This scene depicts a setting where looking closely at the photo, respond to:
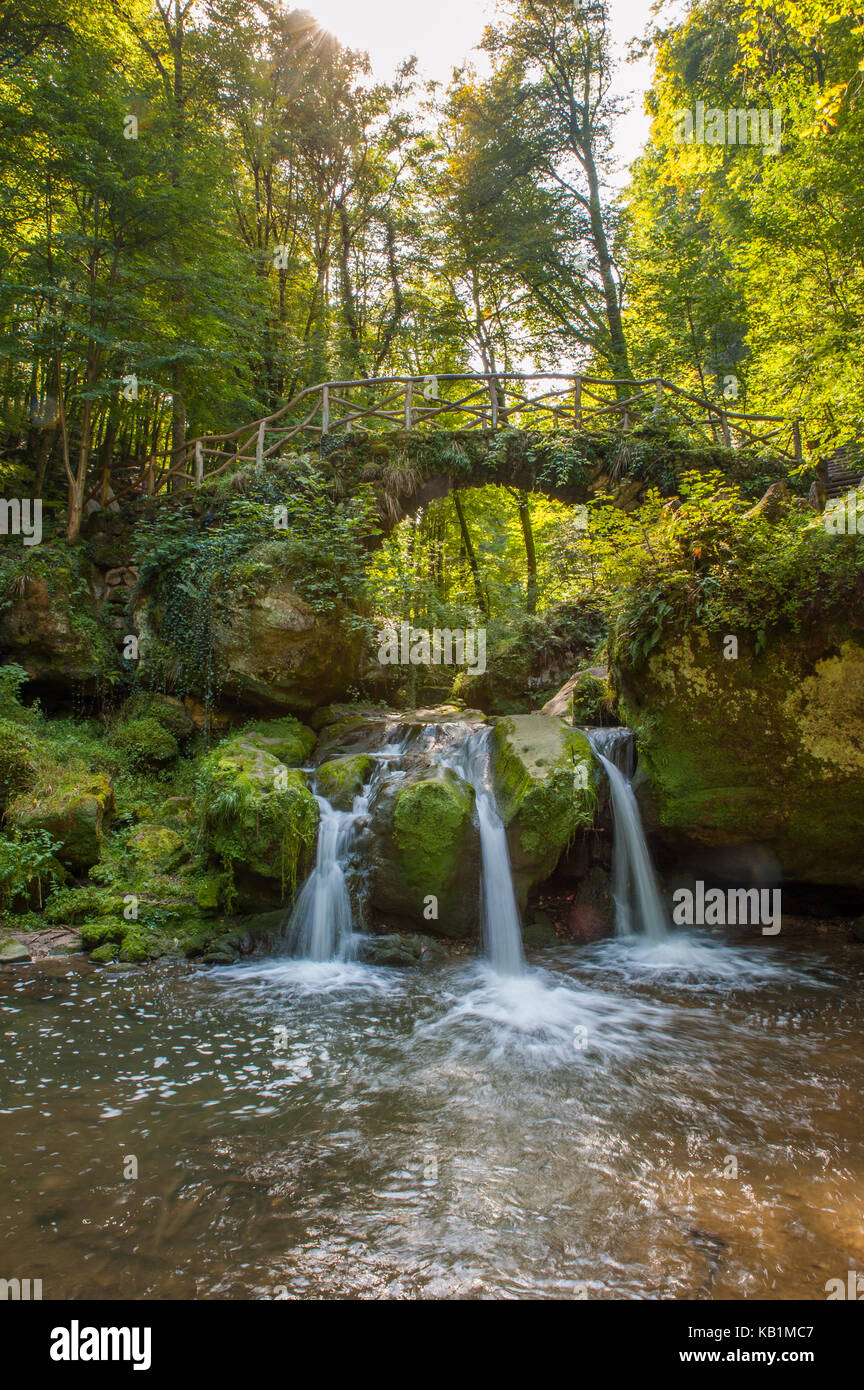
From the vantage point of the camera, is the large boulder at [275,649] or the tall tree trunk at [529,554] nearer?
the large boulder at [275,649]

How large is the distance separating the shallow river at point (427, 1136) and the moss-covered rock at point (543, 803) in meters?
1.52

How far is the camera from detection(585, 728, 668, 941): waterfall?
7887mm

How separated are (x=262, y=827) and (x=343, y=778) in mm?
1442

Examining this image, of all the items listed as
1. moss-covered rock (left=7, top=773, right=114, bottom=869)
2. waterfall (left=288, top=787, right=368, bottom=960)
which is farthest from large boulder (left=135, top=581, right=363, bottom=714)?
moss-covered rock (left=7, top=773, right=114, bottom=869)

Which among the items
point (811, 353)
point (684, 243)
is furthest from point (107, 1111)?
point (684, 243)

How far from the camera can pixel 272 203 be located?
21062 millimetres

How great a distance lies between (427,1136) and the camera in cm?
386

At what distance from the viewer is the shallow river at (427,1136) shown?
2834 mm

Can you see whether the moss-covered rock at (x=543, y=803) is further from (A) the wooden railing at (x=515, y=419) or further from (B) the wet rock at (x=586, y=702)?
(A) the wooden railing at (x=515, y=419)

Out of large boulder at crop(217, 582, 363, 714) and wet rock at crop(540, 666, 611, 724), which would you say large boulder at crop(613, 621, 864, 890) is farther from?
large boulder at crop(217, 582, 363, 714)

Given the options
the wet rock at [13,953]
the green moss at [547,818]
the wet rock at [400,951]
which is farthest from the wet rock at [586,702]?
the wet rock at [13,953]

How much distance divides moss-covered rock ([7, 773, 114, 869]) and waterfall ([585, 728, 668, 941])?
6289 millimetres
